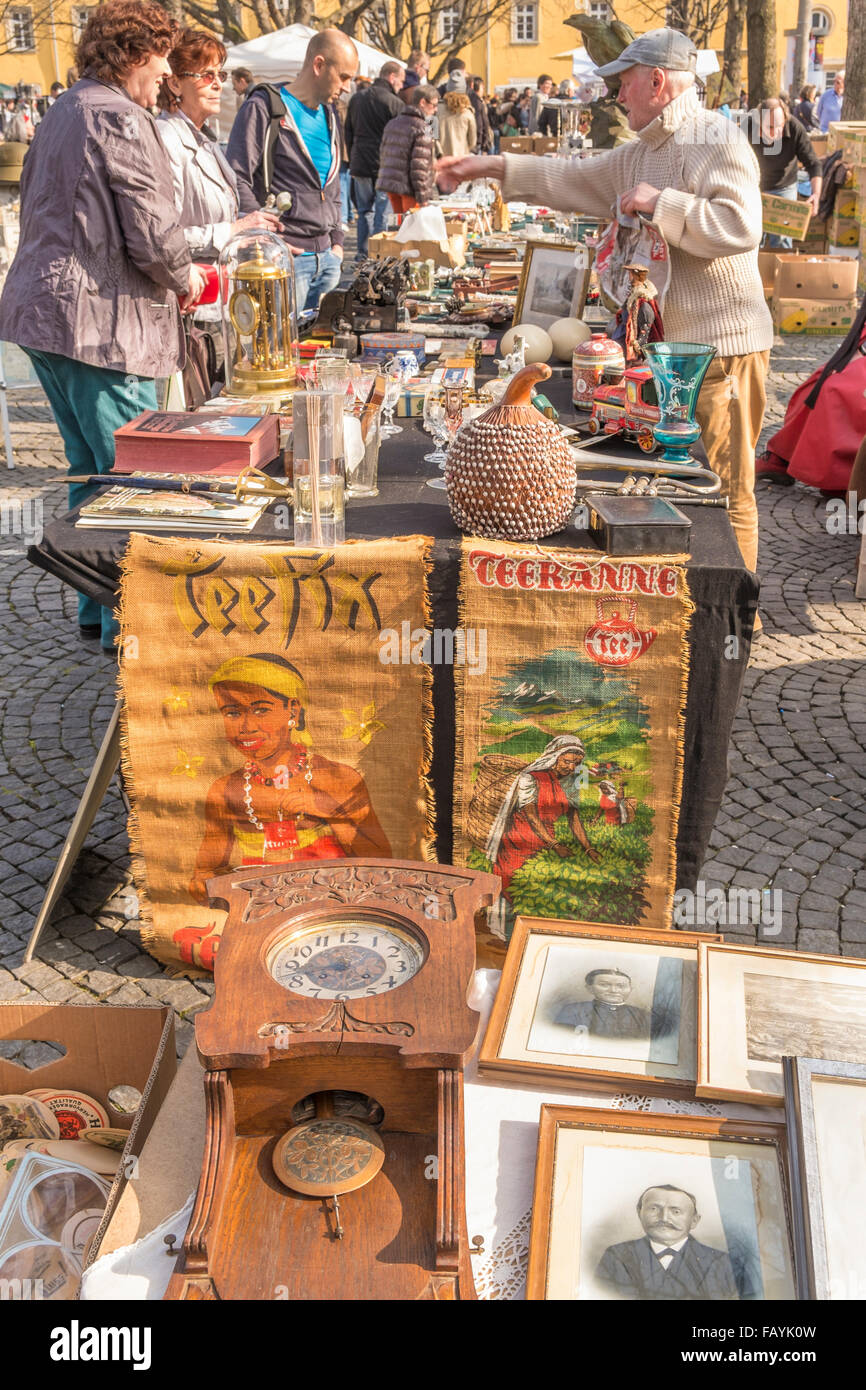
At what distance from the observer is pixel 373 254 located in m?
6.59

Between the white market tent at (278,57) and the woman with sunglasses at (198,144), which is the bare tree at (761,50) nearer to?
the white market tent at (278,57)

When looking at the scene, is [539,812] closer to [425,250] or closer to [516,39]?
[425,250]

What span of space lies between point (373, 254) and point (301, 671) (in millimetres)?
4703

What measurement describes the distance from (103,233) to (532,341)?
→ 4.54 ft

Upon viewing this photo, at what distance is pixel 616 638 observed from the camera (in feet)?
8.09

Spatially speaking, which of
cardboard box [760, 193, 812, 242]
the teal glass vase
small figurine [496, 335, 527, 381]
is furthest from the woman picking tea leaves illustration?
cardboard box [760, 193, 812, 242]

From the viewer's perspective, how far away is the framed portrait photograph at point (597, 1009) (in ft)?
5.42

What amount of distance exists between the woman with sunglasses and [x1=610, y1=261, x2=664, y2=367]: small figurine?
1921 millimetres

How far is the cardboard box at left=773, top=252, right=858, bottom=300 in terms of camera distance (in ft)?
29.9

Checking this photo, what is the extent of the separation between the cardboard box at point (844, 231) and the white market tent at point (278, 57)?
7927 millimetres

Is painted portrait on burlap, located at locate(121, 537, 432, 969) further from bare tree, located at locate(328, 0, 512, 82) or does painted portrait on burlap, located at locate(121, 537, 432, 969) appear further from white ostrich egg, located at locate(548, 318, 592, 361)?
bare tree, located at locate(328, 0, 512, 82)

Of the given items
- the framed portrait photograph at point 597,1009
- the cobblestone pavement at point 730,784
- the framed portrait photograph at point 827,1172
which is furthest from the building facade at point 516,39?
the framed portrait photograph at point 827,1172
